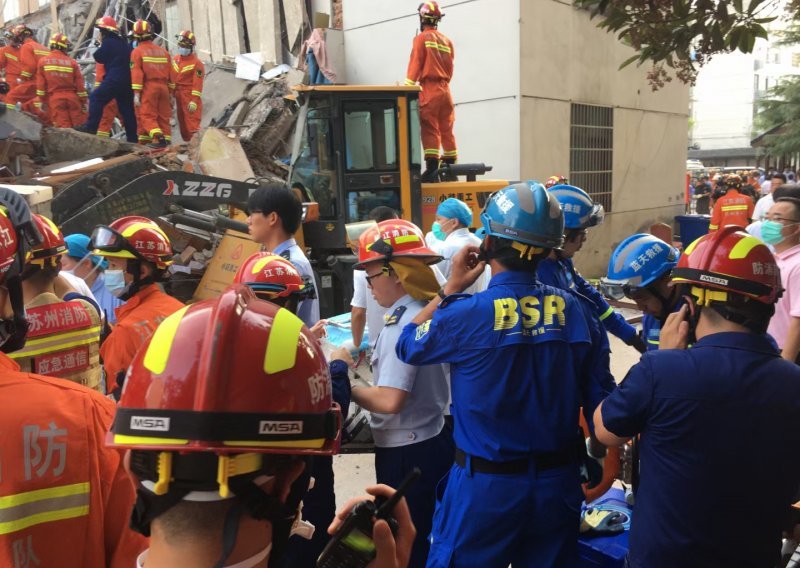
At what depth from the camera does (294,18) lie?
15.3m

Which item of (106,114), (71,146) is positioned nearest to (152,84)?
(106,114)

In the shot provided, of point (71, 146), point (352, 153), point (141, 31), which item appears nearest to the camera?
point (352, 153)

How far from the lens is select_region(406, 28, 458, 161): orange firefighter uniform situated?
9328mm

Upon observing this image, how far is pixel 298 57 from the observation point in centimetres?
1564

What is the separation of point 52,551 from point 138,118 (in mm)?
10782

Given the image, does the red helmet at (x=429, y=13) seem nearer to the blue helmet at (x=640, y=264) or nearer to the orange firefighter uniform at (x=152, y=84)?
the orange firefighter uniform at (x=152, y=84)

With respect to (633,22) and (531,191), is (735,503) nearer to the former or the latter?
(531,191)

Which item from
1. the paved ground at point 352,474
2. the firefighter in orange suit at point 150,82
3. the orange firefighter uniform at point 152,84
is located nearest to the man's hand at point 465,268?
the paved ground at point 352,474

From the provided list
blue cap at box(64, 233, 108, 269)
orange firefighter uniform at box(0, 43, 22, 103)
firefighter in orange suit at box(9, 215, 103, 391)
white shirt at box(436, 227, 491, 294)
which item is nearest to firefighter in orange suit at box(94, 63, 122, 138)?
orange firefighter uniform at box(0, 43, 22, 103)

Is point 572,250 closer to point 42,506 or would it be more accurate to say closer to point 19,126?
point 42,506

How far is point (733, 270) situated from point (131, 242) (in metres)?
2.89

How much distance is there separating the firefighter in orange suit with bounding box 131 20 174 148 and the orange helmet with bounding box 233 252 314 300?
8509mm

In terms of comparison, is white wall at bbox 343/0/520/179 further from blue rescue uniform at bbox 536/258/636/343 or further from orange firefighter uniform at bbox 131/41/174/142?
blue rescue uniform at bbox 536/258/636/343

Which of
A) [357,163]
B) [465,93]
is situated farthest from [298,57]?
[357,163]
